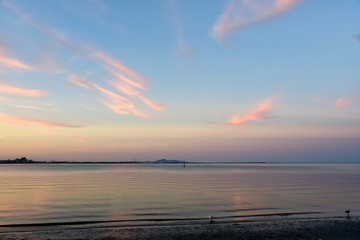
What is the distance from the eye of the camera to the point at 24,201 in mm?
39375

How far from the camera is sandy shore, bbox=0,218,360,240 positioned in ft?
65.2

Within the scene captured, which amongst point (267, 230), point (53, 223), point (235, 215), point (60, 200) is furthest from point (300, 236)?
point (60, 200)

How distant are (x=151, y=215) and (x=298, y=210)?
15.3 m

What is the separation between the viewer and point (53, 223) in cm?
2597

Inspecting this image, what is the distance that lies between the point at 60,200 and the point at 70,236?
882 inches

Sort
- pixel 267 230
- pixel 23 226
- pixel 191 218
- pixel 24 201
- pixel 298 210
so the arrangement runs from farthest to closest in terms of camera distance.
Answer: pixel 24 201 → pixel 298 210 → pixel 191 218 → pixel 23 226 → pixel 267 230

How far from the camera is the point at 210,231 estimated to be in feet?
70.6

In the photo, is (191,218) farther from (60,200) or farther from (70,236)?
(60,200)

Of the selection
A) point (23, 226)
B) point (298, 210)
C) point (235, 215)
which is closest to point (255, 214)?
point (235, 215)

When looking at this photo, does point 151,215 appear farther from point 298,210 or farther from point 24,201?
point 24,201

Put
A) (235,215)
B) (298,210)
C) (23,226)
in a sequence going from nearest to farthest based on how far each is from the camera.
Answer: (23,226) < (235,215) < (298,210)

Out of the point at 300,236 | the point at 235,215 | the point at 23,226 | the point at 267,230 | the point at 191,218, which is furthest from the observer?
the point at 235,215

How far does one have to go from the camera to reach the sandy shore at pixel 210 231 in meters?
19.9

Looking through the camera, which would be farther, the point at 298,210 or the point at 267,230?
the point at 298,210
